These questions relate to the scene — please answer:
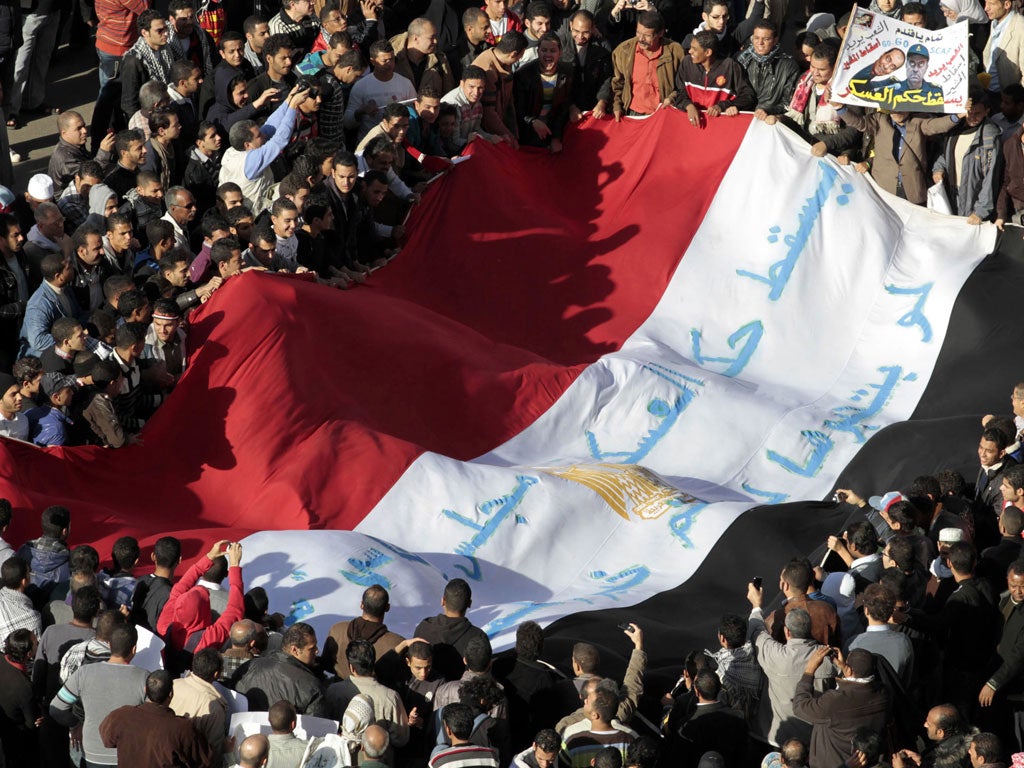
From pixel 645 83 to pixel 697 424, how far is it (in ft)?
12.6

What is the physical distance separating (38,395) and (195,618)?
2.26 m

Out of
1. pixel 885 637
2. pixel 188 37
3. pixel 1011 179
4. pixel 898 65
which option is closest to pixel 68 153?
pixel 188 37

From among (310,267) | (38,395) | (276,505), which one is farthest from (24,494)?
(310,267)

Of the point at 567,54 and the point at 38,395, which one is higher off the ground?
the point at 567,54

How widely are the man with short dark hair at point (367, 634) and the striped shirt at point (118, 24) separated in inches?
289

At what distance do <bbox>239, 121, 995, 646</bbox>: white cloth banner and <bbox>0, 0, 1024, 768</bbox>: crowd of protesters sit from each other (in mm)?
595

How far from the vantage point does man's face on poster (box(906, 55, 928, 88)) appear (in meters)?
14.1

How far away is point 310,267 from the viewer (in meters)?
12.8

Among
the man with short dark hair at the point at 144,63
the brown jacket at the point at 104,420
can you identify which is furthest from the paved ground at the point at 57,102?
the brown jacket at the point at 104,420

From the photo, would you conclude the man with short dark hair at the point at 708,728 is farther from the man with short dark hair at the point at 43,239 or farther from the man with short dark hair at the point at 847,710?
the man with short dark hair at the point at 43,239

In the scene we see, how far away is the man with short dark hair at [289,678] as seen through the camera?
8586 millimetres

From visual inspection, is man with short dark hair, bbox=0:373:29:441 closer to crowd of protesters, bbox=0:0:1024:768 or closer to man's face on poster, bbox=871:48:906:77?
crowd of protesters, bbox=0:0:1024:768

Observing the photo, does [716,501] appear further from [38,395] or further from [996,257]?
[38,395]

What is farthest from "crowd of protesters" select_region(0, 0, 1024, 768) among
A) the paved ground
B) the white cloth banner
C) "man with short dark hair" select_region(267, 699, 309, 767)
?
the white cloth banner
